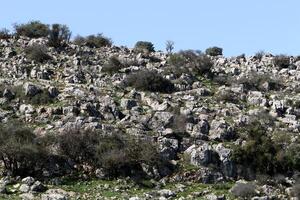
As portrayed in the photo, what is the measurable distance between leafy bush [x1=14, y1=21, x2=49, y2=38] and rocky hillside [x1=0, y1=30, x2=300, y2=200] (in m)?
7.88

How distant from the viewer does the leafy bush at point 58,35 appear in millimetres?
70188

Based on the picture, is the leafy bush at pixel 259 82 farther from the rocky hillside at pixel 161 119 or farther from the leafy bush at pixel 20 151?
the leafy bush at pixel 20 151

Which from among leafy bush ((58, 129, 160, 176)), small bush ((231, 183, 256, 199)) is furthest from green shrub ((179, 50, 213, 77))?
small bush ((231, 183, 256, 199))

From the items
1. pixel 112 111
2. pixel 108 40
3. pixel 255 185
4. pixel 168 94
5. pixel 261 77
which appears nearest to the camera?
pixel 255 185

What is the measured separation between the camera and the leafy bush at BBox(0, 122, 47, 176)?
41.7 meters

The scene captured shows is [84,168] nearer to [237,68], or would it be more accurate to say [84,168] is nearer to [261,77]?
[261,77]

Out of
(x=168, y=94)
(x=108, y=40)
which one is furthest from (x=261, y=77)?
(x=108, y=40)

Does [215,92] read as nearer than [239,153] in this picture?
No

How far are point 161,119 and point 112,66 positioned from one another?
14697 millimetres

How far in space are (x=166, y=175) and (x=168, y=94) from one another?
574 inches

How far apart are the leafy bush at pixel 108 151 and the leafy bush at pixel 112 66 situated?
17959 millimetres

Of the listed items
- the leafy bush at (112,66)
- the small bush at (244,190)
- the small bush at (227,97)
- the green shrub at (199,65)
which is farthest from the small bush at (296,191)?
the leafy bush at (112,66)

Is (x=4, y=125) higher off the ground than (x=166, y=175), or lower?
higher

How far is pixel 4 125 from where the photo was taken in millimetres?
44562
